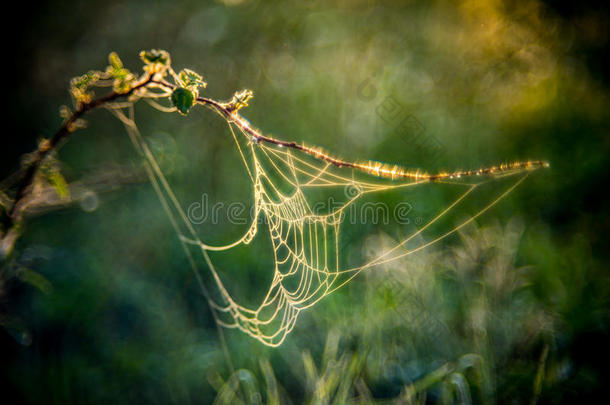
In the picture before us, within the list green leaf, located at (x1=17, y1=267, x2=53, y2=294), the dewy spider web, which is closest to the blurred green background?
the dewy spider web

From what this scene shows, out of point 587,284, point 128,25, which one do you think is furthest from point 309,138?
point 587,284

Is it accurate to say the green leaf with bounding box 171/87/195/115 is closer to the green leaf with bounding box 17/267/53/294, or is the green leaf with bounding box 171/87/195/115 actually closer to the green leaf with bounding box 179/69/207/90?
the green leaf with bounding box 179/69/207/90

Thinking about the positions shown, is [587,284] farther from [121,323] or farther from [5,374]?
[5,374]

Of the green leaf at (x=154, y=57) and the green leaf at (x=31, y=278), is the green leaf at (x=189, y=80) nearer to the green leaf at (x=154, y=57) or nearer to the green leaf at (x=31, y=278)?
the green leaf at (x=154, y=57)

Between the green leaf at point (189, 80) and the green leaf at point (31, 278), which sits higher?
the green leaf at point (189, 80)

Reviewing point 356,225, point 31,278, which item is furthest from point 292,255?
point 31,278

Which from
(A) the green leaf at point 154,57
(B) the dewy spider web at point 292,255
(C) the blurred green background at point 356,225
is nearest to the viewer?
(A) the green leaf at point 154,57

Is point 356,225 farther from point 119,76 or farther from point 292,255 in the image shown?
point 119,76

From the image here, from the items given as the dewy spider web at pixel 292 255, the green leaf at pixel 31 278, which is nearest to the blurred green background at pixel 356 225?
the dewy spider web at pixel 292 255
